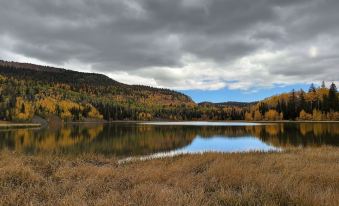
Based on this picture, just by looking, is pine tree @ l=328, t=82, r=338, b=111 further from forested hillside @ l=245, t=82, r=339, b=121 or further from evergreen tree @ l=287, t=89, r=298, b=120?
evergreen tree @ l=287, t=89, r=298, b=120

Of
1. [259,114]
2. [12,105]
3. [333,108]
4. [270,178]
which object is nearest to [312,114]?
[333,108]

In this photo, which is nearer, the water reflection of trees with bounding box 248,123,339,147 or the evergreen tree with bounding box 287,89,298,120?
the water reflection of trees with bounding box 248,123,339,147

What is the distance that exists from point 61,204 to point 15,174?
17.8ft

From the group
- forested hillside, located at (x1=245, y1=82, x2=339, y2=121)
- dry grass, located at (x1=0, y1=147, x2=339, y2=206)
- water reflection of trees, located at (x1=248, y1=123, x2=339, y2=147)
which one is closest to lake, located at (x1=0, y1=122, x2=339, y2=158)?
water reflection of trees, located at (x1=248, y1=123, x2=339, y2=147)

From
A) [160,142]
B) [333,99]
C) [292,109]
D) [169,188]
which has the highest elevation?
[333,99]

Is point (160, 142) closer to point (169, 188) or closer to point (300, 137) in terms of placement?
point (300, 137)

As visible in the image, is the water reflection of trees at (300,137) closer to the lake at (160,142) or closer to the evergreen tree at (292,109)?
the lake at (160,142)

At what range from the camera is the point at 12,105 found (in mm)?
156750

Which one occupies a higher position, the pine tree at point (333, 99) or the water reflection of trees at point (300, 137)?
the pine tree at point (333, 99)

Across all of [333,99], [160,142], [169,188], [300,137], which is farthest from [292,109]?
[169,188]

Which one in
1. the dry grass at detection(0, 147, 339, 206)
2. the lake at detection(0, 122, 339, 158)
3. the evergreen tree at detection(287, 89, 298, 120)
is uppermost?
the evergreen tree at detection(287, 89, 298, 120)

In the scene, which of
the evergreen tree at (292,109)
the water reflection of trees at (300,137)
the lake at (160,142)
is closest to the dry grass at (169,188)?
the lake at (160,142)

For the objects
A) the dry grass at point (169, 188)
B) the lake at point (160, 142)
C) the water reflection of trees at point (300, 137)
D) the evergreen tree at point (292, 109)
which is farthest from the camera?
the evergreen tree at point (292, 109)

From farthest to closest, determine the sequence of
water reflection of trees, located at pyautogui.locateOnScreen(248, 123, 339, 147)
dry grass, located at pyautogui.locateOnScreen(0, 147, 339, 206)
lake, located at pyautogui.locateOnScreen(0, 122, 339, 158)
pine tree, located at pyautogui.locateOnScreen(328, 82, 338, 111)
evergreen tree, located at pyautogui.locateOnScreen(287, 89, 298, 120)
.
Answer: evergreen tree, located at pyautogui.locateOnScreen(287, 89, 298, 120) < pine tree, located at pyautogui.locateOnScreen(328, 82, 338, 111) < water reflection of trees, located at pyautogui.locateOnScreen(248, 123, 339, 147) < lake, located at pyautogui.locateOnScreen(0, 122, 339, 158) < dry grass, located at pyautogui.locateOnScreen(0, 147, 339, 206)
